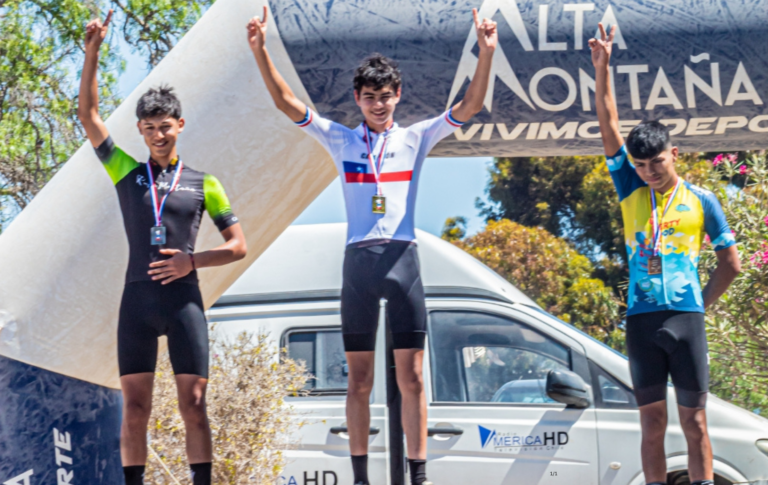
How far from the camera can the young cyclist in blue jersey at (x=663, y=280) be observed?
12.3ft

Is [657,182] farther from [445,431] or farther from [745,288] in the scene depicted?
[745,288]

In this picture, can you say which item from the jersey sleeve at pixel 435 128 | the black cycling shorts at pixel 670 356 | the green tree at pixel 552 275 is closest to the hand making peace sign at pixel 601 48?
the jersey sleeve at pixel 435 128

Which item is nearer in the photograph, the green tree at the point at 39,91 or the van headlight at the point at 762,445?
the van headlight at the point at 762,445

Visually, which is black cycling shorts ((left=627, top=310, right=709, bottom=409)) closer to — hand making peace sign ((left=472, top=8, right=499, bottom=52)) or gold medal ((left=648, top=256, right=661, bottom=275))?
gold medal ((left=648, top=256, right=661, bottom=275))

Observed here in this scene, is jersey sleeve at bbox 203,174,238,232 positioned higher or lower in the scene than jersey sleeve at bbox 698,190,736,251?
higher

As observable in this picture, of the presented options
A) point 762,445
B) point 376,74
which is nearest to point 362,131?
point 376,74

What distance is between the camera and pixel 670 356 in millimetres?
3816

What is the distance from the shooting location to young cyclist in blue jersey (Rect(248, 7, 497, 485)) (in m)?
3.81

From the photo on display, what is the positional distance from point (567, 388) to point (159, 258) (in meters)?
2.75

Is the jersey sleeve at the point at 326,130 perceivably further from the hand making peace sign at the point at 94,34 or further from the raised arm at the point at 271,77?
the hand making peace sign at the point at 94,34

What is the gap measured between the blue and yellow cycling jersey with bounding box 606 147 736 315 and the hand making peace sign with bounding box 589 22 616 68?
0.43 meters

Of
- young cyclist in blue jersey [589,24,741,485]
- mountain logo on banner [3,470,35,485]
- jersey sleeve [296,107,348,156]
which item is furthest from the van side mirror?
mountain logo on banner [3,470,35,485]

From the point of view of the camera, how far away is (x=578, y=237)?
61.3 feet

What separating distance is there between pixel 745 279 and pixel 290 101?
18.8 feet
